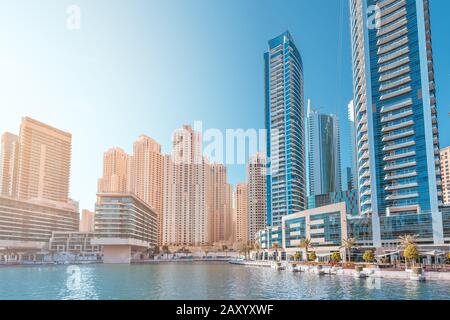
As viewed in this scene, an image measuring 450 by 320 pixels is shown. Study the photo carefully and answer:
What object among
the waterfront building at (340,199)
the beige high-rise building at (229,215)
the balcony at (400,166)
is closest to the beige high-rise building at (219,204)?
the beige high-rise building at (229,215)

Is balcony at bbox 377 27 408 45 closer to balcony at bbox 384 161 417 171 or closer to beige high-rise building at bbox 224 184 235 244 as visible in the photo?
balcony at bbox 384 161 417 171

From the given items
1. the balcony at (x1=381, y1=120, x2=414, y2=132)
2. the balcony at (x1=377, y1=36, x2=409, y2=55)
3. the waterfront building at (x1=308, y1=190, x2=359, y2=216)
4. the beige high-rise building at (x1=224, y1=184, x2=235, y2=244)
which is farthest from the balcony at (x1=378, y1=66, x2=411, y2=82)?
the beige high-rise building at (x1=224, y1=184, x2=235, y2=244)

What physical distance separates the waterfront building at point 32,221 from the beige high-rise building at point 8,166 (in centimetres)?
1345

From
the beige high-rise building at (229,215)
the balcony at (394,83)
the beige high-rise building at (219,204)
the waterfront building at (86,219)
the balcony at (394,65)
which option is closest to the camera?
the balcony at (394,83)

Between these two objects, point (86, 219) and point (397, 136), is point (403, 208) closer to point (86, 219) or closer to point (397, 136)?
point (397, 136)

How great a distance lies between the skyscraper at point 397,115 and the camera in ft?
197

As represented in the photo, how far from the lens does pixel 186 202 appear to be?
129m

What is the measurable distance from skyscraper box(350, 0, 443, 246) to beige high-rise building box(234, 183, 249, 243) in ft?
242

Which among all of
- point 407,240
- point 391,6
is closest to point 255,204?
point 391,6

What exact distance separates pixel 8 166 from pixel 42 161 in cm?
944

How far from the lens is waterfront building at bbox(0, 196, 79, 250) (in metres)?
96.4

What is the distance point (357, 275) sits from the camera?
1438 inches

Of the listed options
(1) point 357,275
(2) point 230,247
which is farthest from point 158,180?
(1) point 357,275

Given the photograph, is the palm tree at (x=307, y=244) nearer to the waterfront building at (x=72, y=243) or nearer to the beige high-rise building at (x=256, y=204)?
the beige high-rise building at (x=256, y=204)
